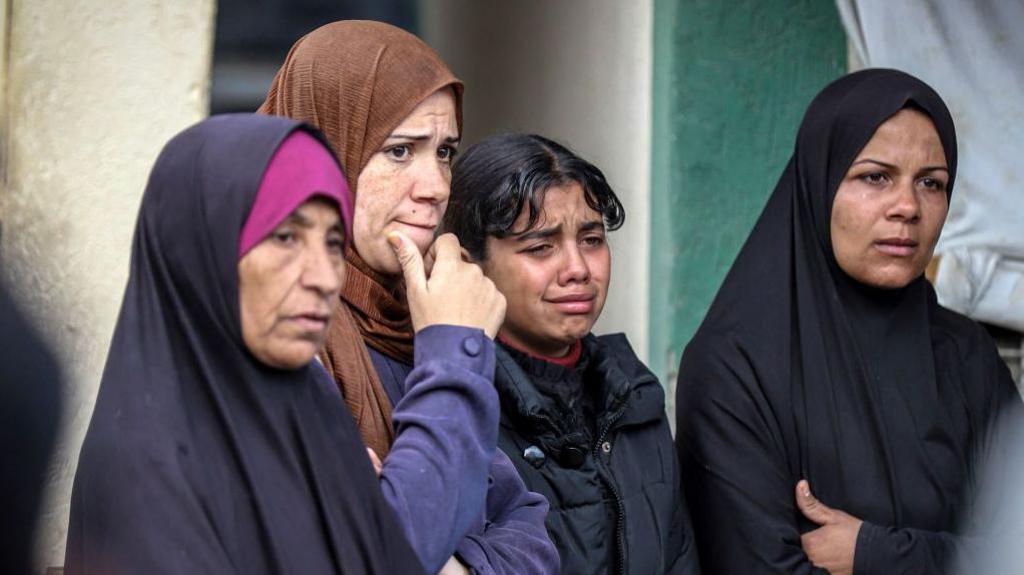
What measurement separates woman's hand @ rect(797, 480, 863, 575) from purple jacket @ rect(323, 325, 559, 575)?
2.95ft

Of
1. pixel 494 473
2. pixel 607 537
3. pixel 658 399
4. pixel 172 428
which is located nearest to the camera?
pixel 172 428

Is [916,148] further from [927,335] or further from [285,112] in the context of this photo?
[285,112]

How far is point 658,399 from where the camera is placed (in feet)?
10.9

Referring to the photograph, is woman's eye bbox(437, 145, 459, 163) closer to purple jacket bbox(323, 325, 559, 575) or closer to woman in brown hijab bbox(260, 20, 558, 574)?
woman in brown hijab bbox(260, 20, 558, 574)

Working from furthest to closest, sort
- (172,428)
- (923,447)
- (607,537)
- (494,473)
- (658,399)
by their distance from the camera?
(923,447) → (658,399) → (607,537) → (494,473) → (172,428)

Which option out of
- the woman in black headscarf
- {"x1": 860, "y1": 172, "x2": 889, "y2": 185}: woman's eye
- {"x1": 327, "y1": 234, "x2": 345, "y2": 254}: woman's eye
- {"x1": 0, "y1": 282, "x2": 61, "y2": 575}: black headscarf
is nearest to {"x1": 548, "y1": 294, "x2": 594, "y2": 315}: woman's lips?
the woman in black headscarf

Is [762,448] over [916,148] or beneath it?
beneath

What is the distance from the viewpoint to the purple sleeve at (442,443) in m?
2.34

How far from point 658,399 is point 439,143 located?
846 millimetres

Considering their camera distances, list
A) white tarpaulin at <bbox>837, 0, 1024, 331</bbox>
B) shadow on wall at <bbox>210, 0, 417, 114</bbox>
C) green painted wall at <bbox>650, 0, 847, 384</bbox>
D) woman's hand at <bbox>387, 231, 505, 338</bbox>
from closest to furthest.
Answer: woman's hand at <bbox>387, 231, 505, 338</bbox> → white tarpaulin at <bbox>837, 0, 1024, 331</bbox> → green painted wall at <bbox>650, 0, 847, 384</bbox> → shadow on wall at <bbox>210, 0, 417, 114</bbox>

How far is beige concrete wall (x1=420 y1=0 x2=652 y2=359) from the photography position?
480 centimetres

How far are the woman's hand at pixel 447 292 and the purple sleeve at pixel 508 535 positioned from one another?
26cm

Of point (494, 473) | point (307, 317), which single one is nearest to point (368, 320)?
point (494, 473)

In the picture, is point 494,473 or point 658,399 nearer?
point 494,473
